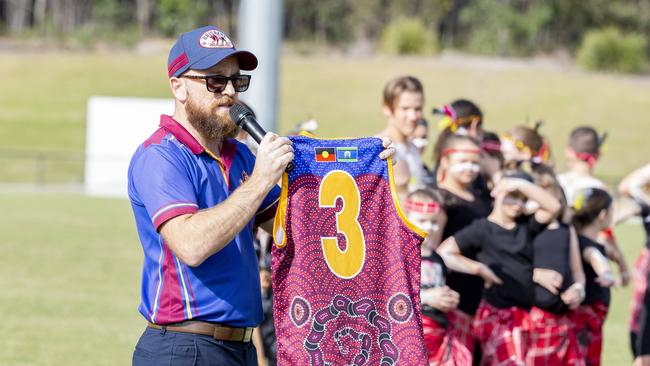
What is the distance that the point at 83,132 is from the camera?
4766 centimetres

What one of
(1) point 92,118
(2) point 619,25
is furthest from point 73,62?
(2) point 619,25

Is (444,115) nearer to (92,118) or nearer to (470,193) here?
(470,193)

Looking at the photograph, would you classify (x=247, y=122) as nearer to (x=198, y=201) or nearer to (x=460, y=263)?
(x=198, y=201)

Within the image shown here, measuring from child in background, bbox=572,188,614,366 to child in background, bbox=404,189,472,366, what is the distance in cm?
133

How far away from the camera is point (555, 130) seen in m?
45.7

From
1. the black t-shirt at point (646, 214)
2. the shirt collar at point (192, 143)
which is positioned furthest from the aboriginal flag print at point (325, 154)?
the black t-shirt at point (646, 214)

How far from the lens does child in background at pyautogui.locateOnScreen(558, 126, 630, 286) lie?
8914 millimetres

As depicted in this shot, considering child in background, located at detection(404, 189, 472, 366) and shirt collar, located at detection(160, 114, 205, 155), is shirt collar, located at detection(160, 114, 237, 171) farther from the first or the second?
child in background, located at detection(404, 189, 472, 366)

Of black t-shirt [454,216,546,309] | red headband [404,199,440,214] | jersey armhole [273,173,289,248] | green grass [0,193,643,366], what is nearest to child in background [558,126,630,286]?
black t-shirt [454,216,546,309]

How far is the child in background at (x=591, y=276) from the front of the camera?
26.3 ft

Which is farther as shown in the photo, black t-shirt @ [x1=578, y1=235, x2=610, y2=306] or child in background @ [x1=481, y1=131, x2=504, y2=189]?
child in background @ [x1=481, y1=131, x2=504, y2=189]

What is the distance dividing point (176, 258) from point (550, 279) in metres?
3.71

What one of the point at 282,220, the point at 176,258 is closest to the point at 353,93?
the point at 282,220

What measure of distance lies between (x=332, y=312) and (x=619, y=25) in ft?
232
